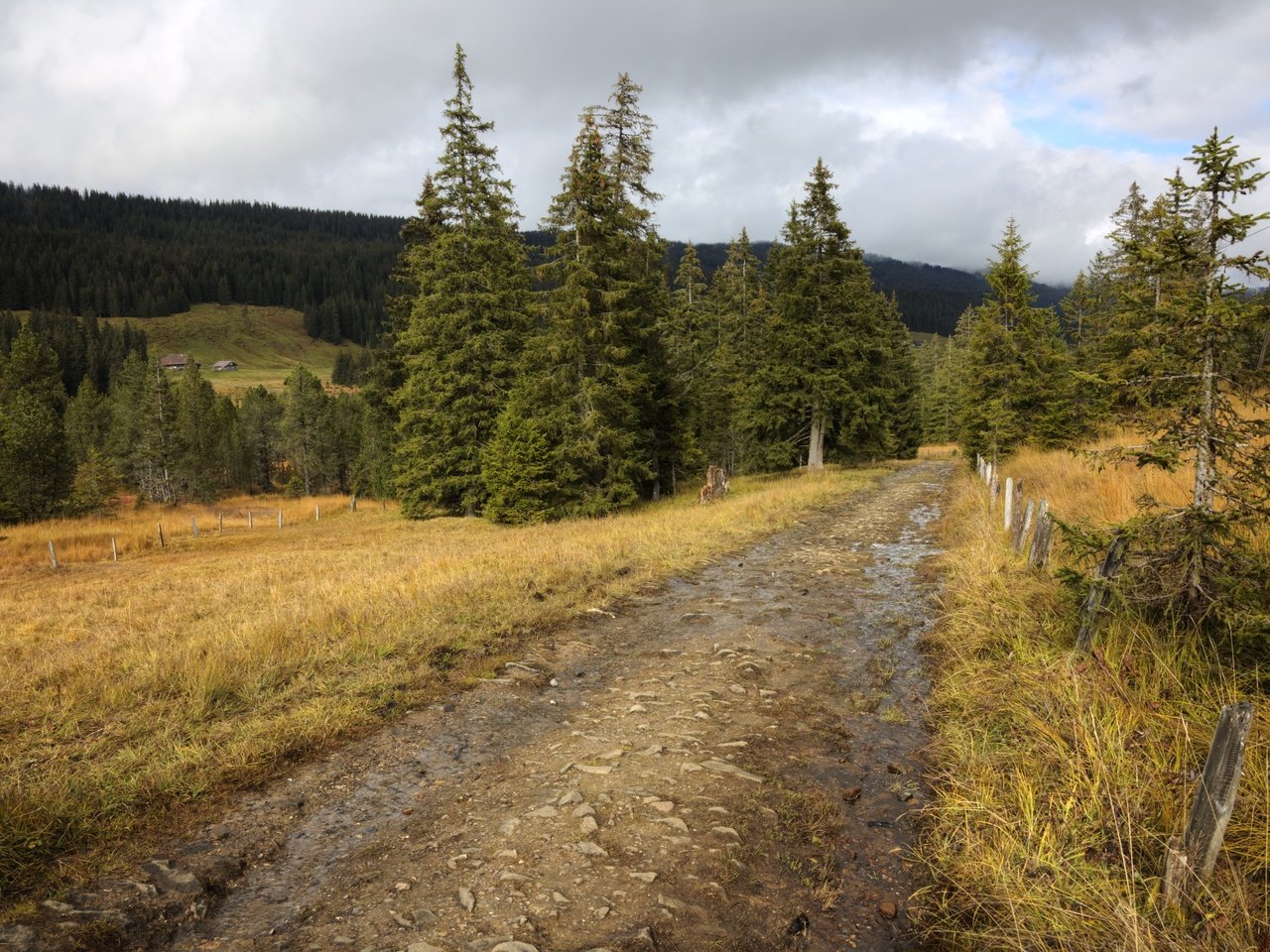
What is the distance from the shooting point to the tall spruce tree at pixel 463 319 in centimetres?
2758

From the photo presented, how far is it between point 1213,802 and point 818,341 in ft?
103

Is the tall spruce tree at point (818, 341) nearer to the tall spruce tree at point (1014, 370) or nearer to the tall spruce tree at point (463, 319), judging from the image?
the tall spruce tree at point (1014, 370)

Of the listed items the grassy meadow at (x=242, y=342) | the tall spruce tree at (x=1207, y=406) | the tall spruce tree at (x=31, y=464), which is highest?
the grassy meadow at (x=242, y=342)

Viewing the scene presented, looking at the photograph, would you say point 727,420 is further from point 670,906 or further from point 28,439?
point 28,439

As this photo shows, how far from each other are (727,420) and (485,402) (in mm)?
18779

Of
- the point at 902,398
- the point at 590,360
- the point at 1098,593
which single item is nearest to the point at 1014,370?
the point at 590,360

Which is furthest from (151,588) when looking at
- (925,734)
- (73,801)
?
(925,734)

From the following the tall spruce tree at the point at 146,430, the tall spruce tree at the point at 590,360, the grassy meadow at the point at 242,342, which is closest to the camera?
the tall spruce tree at the point at 590,360

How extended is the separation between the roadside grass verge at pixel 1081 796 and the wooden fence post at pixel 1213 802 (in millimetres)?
118

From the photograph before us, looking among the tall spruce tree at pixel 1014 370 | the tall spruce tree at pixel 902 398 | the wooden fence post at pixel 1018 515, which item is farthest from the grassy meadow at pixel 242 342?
the wooden fence post at pixel 1018 515

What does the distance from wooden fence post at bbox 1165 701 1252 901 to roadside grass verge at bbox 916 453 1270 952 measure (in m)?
0.12

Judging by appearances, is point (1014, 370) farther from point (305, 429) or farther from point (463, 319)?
point (305, 429)

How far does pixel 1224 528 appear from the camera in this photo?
5.27m

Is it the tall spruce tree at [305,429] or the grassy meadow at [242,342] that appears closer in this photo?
the tall spruce tree at [305,429]
